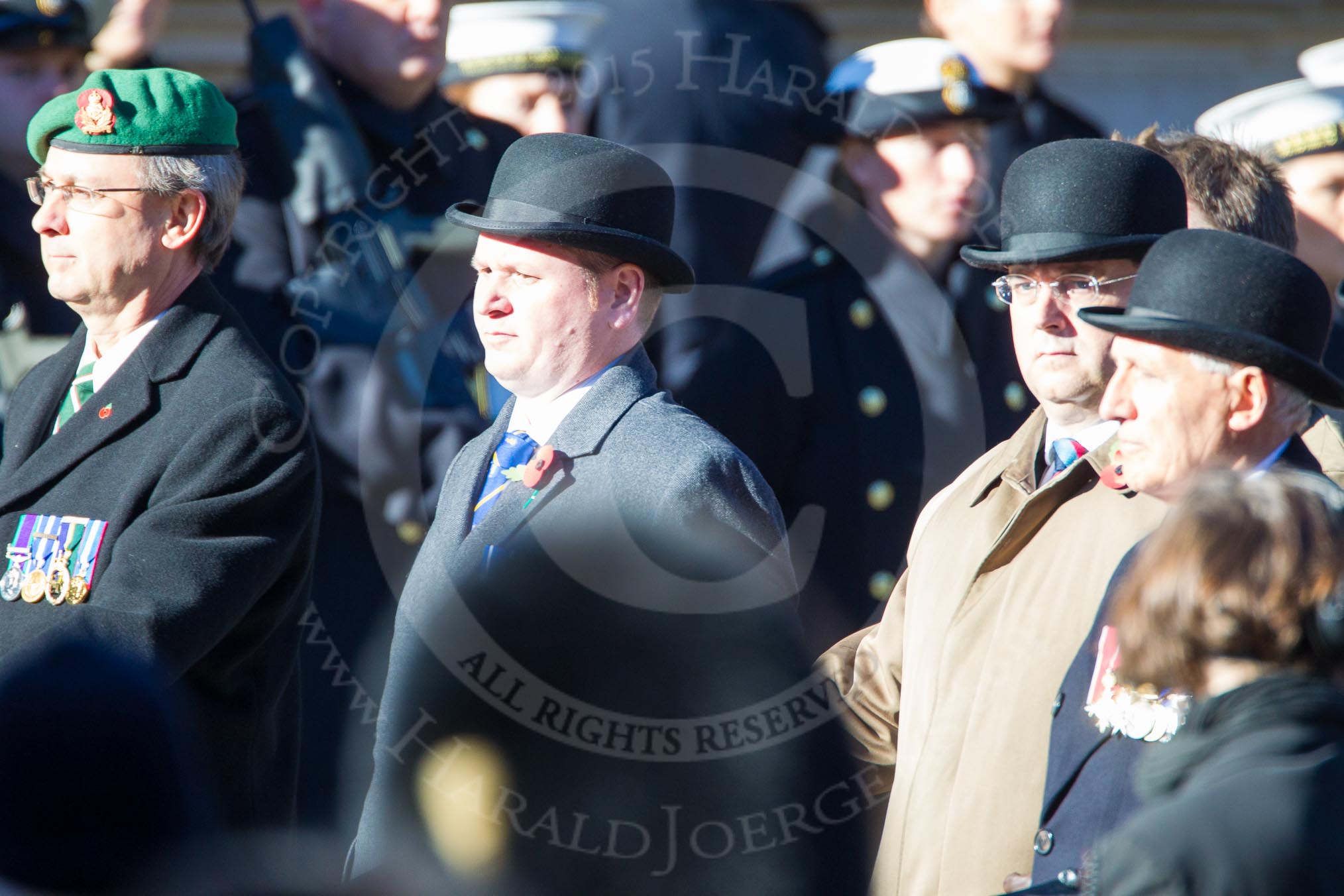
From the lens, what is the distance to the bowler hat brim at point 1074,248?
276 centimetres

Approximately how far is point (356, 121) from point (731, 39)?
3.11ft

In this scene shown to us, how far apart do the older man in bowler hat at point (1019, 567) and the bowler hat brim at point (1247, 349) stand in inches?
13.1

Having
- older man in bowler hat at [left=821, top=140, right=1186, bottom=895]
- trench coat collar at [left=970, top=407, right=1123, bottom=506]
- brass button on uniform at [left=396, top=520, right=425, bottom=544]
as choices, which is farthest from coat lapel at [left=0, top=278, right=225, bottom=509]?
trench coat collar at [left=970, top=407, right=1123, bottom=506]

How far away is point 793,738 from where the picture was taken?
2.76m

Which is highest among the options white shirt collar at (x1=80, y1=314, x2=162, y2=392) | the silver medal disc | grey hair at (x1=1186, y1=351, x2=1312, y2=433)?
grey hair at (x1=1186, y1=351, x2=1312, y2=433)

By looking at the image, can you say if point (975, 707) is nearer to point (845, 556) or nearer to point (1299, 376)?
point (1299, 376)

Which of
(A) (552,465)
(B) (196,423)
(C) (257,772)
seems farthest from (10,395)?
(A) (552,465)

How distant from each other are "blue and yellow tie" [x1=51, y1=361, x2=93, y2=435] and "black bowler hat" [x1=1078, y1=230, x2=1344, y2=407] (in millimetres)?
1839

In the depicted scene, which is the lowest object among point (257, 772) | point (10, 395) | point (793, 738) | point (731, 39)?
point (257, 772)

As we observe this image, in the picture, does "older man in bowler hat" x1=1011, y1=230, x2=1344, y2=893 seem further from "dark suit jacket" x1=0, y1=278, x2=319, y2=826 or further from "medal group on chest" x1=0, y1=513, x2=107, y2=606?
"medal group on chest" x1=0, y1=513, x2=107, y2=606

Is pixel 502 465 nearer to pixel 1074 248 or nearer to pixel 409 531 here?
pixel 1074 248

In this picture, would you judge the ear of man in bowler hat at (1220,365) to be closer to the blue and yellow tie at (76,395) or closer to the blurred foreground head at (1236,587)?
the blurred foreground head at (1236,587)

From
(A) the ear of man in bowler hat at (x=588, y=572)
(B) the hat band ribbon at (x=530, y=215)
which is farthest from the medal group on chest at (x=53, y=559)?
(B) the hat band ribbon at (x=530, y=215)

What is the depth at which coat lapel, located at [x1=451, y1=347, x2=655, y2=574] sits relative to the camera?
2914 mm
